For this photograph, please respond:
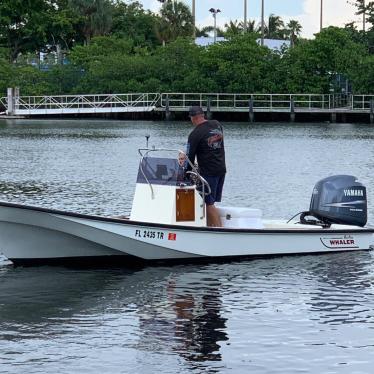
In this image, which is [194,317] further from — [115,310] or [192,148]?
[192,148]

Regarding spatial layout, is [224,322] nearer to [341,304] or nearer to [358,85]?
[341,304]

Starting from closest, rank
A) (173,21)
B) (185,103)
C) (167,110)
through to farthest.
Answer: (167,110) → (185,103) → (173,21)

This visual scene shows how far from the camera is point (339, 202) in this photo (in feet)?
62.4

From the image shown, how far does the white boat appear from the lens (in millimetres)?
17266

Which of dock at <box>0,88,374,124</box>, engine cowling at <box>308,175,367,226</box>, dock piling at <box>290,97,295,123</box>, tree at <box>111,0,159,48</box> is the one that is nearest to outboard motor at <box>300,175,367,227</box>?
engine cowling at <box>308,175,367,226</box>

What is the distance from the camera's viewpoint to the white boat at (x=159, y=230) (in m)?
17.3

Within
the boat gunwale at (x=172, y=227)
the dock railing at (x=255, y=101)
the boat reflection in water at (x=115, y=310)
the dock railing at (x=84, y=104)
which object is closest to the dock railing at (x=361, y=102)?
the dock railing at (x=255, y=101)

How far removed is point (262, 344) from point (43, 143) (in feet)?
155

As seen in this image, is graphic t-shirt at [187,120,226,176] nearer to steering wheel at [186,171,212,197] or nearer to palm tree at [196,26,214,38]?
steering wheel at [186,171,212,197]

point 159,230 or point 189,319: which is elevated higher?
point 159,230

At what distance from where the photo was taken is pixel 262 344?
1330 centimetres

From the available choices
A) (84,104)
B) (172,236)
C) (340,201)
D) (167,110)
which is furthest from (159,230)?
(84,104)

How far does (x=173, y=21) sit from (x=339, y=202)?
4591 inches

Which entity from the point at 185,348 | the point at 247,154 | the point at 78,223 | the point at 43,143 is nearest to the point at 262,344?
the point at 185,348
